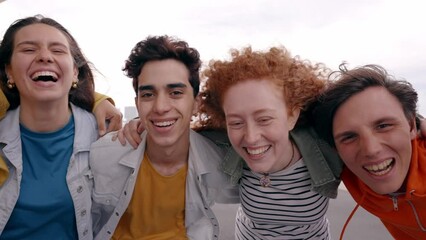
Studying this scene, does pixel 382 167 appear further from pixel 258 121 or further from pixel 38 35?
pixel 38 35

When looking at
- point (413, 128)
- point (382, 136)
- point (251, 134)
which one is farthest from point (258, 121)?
point (413, 128)

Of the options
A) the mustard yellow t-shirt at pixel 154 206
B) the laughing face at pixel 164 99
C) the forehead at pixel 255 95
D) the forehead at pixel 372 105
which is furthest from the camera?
the mustard yellow t-shirt at pixel 154 206

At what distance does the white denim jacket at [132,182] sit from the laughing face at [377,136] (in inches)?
20.6

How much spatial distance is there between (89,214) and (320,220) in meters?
0.93

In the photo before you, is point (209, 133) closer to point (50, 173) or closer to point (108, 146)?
point (108, 146)

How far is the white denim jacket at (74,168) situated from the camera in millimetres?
1210

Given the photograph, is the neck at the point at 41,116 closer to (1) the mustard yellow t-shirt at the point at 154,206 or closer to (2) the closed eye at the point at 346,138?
(1) the mustard yellow t-shirt at the point at 154,206

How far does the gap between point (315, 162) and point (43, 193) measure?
0.99 m

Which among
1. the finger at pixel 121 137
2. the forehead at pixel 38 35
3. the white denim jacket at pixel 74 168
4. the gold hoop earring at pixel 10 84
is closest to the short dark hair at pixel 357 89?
the finger at pixel 121 137

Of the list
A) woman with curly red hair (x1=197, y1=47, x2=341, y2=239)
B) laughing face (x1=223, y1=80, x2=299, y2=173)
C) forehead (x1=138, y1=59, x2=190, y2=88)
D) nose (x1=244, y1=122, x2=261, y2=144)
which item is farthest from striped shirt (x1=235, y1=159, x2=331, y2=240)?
forehead (x1=138, y1=59, x2=190, y2=88)

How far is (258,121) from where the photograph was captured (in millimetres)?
1156

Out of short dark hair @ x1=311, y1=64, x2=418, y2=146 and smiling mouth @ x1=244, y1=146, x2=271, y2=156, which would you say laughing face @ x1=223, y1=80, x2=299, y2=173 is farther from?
short dark hair @ x1=311, y1=64, x2=418, y2=146

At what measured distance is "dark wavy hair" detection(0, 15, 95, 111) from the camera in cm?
129

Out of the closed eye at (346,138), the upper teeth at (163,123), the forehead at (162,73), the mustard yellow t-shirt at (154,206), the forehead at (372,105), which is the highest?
the forehead at (162,73)
